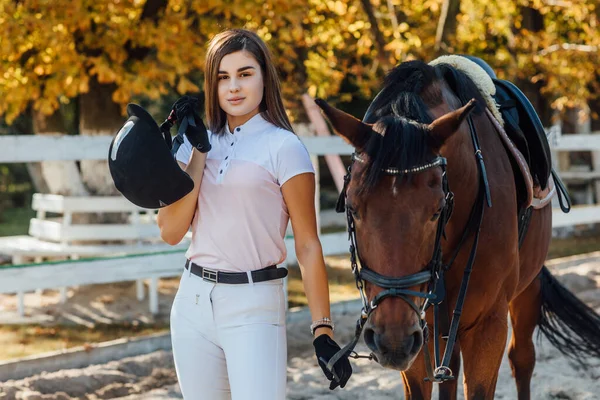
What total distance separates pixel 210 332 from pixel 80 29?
552cm

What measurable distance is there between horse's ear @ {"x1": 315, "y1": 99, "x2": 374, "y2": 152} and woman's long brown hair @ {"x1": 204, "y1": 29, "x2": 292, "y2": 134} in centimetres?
16

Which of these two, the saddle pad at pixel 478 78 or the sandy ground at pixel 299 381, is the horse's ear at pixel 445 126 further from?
the sandy ground at pixel 299 381

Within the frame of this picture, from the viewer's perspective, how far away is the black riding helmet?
7.26 feet

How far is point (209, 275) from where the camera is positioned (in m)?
2.33

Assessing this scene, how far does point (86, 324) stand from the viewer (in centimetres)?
640

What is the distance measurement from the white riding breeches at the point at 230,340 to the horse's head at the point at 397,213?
0.97 feet

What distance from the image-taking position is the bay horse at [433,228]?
2.25m

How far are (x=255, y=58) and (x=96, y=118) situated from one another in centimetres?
575

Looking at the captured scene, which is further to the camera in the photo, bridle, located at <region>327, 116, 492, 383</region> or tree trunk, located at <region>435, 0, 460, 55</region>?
tree trunk, located at <region>435, 0, 460, 55</region>

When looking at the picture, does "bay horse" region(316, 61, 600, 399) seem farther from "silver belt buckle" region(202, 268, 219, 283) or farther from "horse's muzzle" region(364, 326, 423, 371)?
"silver belt buckle" region(202, 268, 219, 283)

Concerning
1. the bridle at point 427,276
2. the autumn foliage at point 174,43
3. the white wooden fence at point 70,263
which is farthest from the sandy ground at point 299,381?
the autumn foliage at point 174,43

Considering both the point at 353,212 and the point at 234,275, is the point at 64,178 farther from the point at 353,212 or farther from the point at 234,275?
the point at 353,212

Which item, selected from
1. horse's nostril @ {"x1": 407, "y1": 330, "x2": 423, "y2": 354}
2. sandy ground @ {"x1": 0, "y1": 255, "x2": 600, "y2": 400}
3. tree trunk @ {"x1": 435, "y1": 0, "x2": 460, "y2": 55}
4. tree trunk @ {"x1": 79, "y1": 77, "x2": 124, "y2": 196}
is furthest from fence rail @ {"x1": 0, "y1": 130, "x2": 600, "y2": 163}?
tree trunk @ {"x1": 435, "y1": 0, "x2": 460, "y2": 55}

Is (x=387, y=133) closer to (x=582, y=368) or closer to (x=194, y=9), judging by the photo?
(x=582, y=368)
